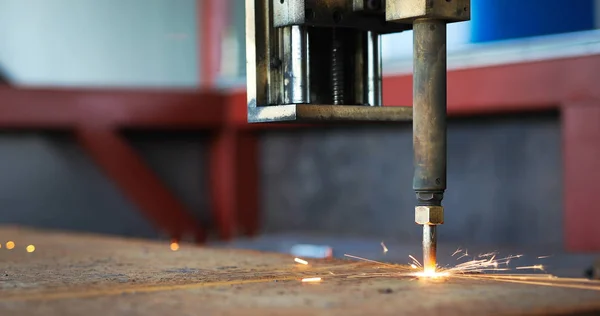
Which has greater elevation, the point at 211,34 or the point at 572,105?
the point at 211,34

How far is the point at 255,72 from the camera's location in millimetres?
2504

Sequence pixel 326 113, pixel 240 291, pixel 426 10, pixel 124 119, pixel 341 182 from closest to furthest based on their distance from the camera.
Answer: pixel 240 291 < pixel 426 10 < pixel 326 113 < pixel 341 182 < pixel 124 119

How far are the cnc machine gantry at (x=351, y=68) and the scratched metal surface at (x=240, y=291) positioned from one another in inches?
11.4

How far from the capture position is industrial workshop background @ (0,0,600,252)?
6.39 metres

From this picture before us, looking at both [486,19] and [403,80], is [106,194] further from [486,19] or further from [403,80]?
[486,19]

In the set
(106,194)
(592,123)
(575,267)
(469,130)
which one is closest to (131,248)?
(575,267)

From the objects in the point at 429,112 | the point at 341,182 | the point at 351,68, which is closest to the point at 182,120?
the point at 341,182

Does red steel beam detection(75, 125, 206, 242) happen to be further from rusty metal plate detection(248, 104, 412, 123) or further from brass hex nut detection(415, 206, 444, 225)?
brass hex nut detection(415, 206, 444, 225)

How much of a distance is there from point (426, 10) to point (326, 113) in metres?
0.33

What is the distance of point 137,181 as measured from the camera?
7.38 meters

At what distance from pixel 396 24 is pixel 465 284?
710 millimetres

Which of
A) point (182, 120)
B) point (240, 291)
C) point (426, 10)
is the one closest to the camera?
point (240, 291)

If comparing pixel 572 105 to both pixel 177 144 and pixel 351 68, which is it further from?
pixel 177 144

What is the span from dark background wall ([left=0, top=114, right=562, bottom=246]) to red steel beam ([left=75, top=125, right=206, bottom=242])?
118 mm
